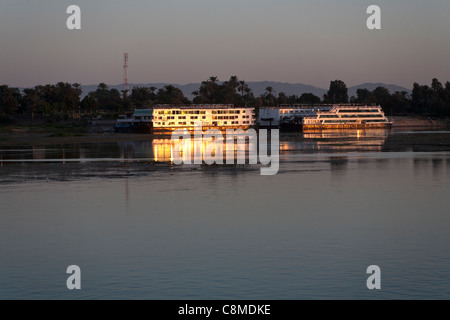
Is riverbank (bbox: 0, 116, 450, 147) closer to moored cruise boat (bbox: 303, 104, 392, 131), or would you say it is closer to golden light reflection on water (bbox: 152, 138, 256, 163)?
golden light reflection on water (bbox: 152, 138, 256, 163)

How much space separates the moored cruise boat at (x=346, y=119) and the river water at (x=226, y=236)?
144m

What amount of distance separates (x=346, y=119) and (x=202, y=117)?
41281mm

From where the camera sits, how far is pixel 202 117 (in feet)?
602

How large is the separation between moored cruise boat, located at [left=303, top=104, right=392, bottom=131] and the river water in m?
144

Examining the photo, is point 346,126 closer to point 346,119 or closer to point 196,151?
point 346,119

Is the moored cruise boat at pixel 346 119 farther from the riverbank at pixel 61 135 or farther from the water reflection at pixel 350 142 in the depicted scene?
the water reflection at pixel 350 142

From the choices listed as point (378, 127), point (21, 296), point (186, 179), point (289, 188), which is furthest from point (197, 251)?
point (378, 127)

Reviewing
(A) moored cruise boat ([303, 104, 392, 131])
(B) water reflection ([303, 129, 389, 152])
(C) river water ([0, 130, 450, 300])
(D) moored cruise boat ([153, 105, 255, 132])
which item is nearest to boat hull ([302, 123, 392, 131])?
(A) moored cruise boat ([303, 104, 392, 131])

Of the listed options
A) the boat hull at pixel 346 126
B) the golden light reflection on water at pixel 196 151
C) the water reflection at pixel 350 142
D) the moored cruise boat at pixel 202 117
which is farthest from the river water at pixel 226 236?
the boat hull at pixel 346 126

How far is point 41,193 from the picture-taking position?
126 ft

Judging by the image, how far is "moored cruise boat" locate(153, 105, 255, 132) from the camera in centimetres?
17712

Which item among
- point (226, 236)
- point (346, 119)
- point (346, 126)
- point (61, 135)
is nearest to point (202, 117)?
point (346, 119)

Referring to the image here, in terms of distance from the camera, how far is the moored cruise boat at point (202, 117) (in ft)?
581
